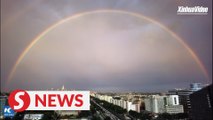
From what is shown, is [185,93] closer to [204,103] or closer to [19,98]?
[204,103]

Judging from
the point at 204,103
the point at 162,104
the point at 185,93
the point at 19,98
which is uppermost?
the point at 185,93

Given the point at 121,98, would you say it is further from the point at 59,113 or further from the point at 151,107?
the point at 59,113

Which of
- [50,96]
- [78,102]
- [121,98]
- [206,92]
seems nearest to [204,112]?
[206,92]

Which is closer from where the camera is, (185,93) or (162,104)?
(162,104)

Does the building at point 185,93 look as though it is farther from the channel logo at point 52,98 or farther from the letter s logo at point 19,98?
the letter s logo at point 19,98

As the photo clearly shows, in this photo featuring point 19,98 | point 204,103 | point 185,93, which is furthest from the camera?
point 185,93

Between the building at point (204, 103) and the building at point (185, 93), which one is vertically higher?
the building at point (185, 93)

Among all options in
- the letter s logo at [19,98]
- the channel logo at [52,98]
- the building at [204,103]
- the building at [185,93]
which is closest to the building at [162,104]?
the building at [185,93]

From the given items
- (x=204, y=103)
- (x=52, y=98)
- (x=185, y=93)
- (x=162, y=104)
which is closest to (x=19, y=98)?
(x=52, y=98)
